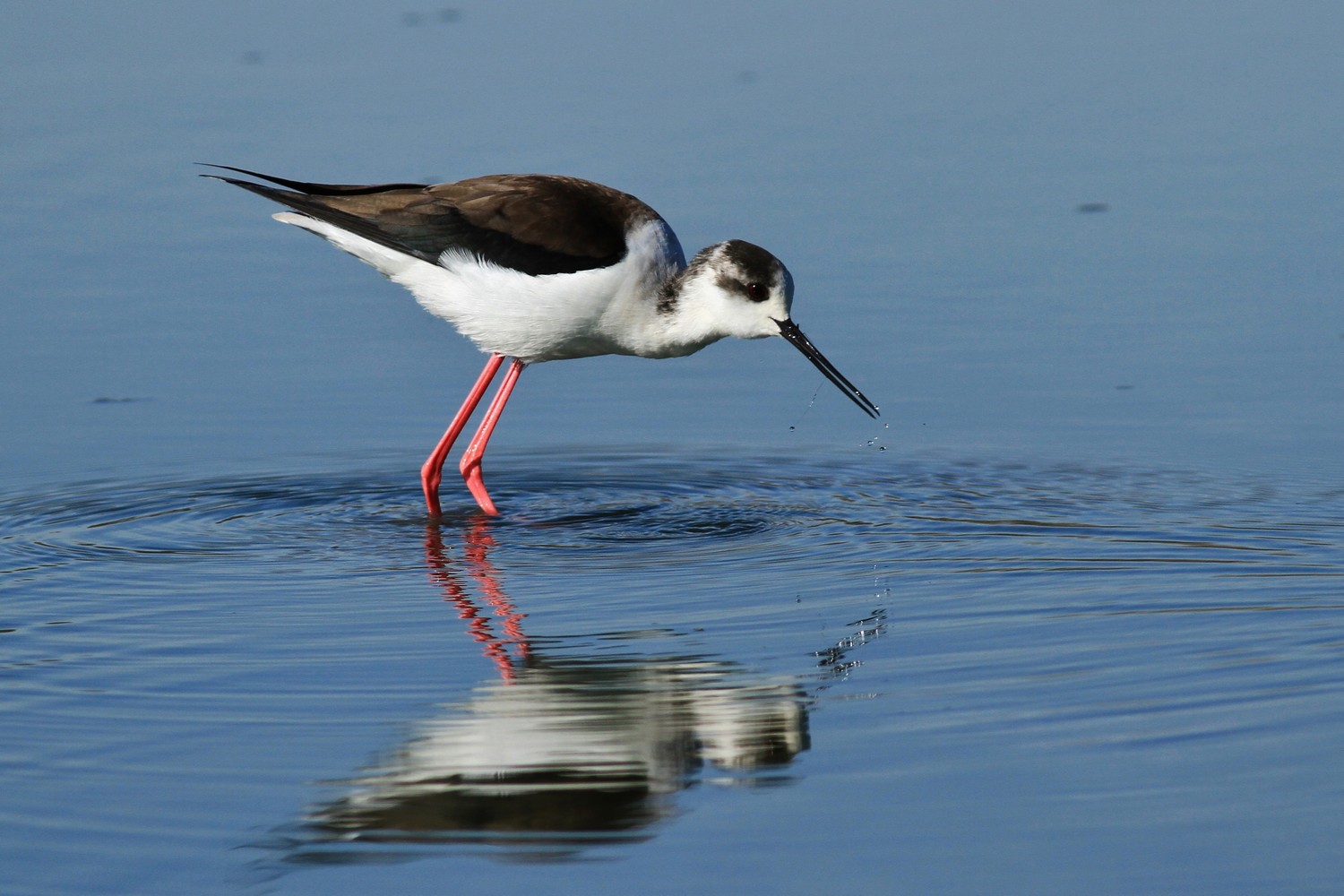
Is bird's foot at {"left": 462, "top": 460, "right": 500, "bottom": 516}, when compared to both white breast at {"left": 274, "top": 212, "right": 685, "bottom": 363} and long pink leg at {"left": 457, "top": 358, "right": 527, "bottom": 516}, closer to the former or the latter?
long pink leg at {"left": 457, "top": 358, "right": 527, "bottom": 516}

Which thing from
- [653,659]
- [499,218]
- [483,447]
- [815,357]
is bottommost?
[653,659]

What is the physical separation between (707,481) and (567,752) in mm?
2941

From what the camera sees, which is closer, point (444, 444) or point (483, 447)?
point (444, 444)

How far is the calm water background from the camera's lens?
441cm

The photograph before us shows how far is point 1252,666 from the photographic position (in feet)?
17.7

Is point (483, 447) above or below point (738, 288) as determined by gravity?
below

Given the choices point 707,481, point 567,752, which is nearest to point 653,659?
point 567,752

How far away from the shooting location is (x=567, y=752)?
189 inches

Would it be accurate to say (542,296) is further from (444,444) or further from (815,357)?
(815,357)

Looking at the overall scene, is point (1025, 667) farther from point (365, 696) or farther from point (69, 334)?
point (69, 334)

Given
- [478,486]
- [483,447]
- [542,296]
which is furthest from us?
[483,447]

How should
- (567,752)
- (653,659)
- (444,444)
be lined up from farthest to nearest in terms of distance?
(444,444) → (653,659) → (567,752)

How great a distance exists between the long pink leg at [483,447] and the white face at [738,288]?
930 millimetres

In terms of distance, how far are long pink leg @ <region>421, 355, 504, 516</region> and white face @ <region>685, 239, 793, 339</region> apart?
94cm
